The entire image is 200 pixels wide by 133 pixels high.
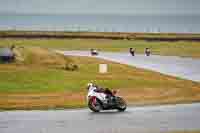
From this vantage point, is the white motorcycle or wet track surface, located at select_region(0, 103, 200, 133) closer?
wet track surface, located at select_region(0, 103, 200, 133)

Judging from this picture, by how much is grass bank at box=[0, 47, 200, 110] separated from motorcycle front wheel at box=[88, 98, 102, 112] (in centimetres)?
240

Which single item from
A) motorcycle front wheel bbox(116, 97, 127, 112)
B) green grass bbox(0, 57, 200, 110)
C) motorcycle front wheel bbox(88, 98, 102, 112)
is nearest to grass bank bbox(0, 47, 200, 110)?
green grass bbox(0, 57, 200, 110)

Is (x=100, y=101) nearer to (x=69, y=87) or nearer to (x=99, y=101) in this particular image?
(x=99, y=101)

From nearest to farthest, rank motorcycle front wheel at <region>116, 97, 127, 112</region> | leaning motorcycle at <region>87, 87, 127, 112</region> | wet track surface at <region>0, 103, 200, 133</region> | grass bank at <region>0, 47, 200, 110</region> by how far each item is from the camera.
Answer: wet track surface at <region>0, 103, 200, 133</region> < leaning motorcycle at <region>87, 87, 127, 112</region> < motorcycle front wheel at <region>116, 97, 127, 112</region> < grass bank at <region>0, 47, 200, 110</region>

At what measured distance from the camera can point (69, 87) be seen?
35.1 metres

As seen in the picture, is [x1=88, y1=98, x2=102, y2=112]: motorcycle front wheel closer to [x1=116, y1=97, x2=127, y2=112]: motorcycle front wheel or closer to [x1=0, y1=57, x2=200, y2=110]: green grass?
[x1=116, y1=97, x2=127, y2=112]: motorcycle front wheel

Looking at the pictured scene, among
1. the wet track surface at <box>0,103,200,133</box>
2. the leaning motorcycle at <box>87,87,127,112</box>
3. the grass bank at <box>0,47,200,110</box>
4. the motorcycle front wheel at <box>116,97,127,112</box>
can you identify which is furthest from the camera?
the grass bank at <box>0,47,200,110</box>

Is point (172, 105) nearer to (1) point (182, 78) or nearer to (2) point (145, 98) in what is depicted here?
(2) point (145, 98)

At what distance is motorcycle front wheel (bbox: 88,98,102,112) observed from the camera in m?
25.8

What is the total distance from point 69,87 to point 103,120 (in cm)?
1204

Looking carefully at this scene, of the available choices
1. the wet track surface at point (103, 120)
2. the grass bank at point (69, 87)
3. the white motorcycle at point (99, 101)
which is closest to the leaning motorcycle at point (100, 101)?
the white motorcycle at point (99, 101)

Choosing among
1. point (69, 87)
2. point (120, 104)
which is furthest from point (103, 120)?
point (69, 87)

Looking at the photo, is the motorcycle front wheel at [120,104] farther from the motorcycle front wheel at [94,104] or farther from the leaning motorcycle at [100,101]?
the motorcycle front wheel at [94,104]

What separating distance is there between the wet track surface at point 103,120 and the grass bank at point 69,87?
8.70ft
